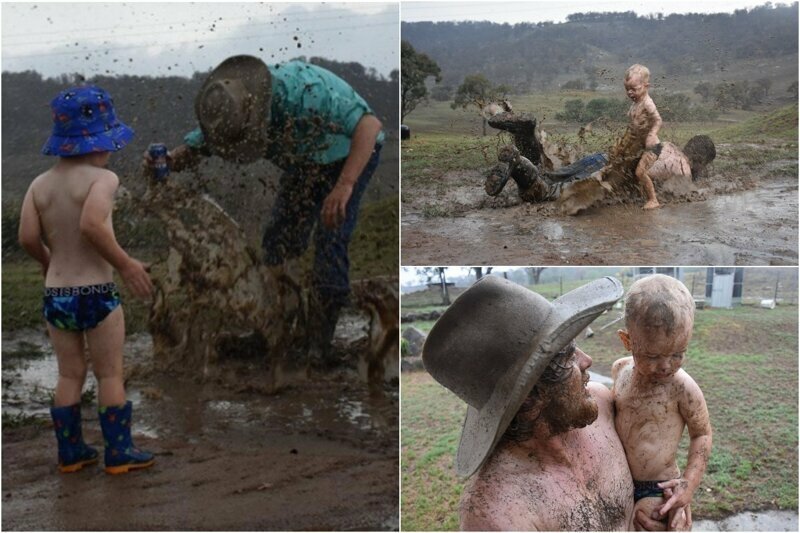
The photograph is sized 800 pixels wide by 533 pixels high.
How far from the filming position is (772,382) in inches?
214

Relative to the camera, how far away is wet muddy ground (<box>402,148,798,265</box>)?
17.0 feet

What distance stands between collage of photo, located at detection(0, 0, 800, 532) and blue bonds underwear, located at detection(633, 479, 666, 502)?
115cm

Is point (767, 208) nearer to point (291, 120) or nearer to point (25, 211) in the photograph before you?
point (291, 120)

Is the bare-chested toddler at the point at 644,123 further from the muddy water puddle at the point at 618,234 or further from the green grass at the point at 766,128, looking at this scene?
the green grass at the point at 766,128

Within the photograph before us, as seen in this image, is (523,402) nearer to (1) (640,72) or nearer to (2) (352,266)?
(2) (352,266)

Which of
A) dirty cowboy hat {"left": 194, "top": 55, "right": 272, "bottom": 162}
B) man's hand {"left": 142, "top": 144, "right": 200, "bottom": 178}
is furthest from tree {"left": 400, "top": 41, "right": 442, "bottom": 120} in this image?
man's hand {"left": 142, "top": 144, "right": 200, "bottom": 178}

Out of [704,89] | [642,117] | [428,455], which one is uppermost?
[704,89]

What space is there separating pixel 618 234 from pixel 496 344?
122 inches

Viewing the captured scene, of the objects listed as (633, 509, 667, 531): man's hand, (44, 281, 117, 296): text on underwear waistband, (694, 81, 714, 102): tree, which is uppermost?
(694, 81, 714, 102): tree

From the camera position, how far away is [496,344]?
2.46 metres

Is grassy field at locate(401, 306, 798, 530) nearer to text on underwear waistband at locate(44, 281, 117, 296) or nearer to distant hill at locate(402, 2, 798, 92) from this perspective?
distant hill at locate(402, 2, 798, 92)

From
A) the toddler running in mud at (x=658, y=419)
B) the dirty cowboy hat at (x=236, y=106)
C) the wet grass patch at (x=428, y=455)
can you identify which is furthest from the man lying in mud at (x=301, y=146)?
the toddler running in mud at (x=658, y=419)

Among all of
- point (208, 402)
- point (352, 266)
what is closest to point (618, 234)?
point (352, 266)

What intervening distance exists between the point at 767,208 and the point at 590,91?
1340 mm
